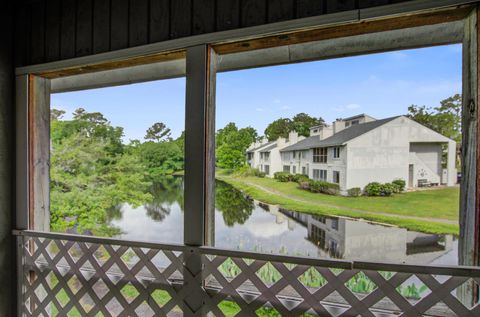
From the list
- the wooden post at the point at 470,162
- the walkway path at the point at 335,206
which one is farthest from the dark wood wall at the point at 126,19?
the walkway path at the point at 335,206

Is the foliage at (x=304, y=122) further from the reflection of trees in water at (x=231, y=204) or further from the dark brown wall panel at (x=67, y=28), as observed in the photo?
the dark brown wall panel at (x=67, y=28)

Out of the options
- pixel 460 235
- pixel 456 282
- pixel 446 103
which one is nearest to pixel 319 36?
pixel 446 103

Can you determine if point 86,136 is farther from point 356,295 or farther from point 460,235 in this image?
point 460,235

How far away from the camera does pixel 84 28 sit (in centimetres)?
166

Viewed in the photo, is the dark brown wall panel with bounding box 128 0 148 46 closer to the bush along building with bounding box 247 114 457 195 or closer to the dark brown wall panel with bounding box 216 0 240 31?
the dark brown wall panel with bounding box 216 0 240 31

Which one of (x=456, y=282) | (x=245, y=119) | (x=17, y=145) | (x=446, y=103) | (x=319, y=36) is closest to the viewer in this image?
(x=456, y=282)

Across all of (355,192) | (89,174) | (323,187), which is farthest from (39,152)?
(355,192)

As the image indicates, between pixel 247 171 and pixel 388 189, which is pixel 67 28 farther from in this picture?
pixel 388 189

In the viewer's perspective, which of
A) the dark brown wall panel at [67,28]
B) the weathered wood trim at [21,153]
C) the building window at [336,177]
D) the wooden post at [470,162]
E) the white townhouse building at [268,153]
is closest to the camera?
the wooden post at [470,162]

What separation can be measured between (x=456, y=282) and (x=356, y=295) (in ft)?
1.33

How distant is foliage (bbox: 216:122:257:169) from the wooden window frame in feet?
0.24

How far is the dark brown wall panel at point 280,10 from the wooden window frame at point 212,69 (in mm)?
43

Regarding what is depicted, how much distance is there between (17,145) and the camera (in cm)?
184

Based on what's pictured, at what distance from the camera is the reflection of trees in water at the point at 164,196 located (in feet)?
5.10
